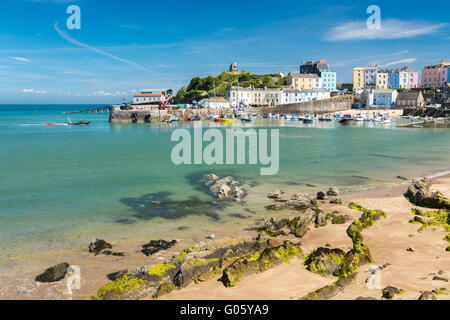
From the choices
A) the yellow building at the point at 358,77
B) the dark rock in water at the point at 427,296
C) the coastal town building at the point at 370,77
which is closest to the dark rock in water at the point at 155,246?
the dark rock in water at the point at 427,296

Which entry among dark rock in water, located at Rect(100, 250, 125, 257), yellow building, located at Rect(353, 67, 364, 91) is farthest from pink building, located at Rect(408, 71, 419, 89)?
dark rock in water, located at Rect(100, 250, 125, 257)

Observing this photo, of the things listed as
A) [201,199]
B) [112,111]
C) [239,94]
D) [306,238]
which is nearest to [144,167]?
[201,199]

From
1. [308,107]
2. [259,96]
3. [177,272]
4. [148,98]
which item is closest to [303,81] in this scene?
[259,96]

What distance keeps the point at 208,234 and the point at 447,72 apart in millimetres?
145176

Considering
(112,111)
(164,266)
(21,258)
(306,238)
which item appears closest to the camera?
(164,266)

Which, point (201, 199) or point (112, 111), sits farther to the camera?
point (112, 111)

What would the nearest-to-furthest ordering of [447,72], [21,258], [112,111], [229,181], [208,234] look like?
[21,258]
[208,234]
[229,181]
[112,111]
[447,72]

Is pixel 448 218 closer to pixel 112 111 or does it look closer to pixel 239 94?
pixel 112 111

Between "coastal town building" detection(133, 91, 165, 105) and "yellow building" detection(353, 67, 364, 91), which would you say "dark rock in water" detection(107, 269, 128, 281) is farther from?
"yellow building" detection(353, 67, 364, 91)

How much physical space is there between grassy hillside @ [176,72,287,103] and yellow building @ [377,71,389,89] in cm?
3870

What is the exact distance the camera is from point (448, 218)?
41.4ft

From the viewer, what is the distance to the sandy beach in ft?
26.0

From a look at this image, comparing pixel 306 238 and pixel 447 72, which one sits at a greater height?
pixel 447 72

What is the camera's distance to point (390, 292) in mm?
7203
